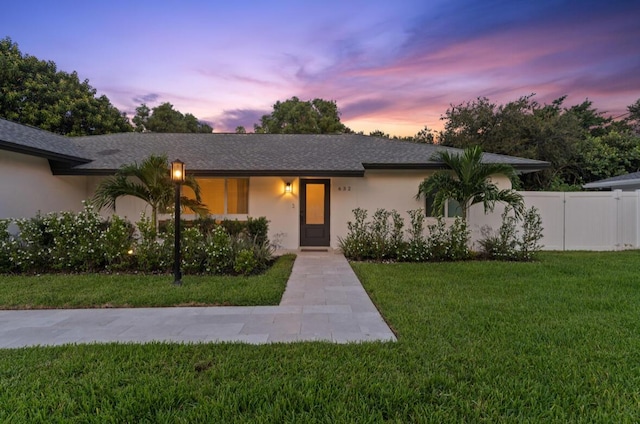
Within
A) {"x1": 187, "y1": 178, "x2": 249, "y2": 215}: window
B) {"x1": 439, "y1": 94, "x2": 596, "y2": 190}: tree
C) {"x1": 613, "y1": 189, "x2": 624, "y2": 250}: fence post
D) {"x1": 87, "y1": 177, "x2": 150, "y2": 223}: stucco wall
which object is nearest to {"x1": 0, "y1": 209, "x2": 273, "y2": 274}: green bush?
{"x1": 87, "y1": 177, "x2": 150, "y2": 223}: stucco wall

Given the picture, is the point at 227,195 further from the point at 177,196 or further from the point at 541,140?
the point at 541,140

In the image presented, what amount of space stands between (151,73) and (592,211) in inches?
622

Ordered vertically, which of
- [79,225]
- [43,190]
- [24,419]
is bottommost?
[24,419]

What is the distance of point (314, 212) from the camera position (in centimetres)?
1025

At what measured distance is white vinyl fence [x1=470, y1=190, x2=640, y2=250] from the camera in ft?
32.1

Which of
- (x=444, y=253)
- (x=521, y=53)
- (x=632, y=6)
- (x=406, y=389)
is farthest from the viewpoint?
(x=521, y=53)

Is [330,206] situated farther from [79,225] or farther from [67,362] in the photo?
[67,362]

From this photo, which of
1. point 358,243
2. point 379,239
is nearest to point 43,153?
point 358,243

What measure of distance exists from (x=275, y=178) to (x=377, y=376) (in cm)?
803

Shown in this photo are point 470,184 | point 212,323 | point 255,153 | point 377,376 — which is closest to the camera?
point 377,376

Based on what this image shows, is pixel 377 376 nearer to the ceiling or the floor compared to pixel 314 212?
nearer to the floor

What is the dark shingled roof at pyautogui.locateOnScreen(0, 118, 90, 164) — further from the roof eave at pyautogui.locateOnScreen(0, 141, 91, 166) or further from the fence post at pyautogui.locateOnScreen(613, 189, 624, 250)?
the fence post at pyautogui.locateOnScreen(613, 189, 624, 250)

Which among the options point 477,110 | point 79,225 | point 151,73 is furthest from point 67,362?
point 477,110

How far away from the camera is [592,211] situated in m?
9.88
